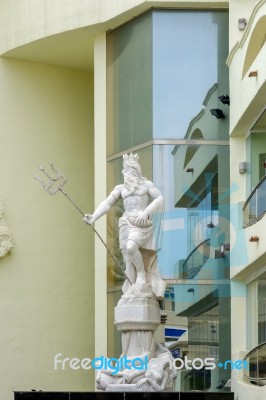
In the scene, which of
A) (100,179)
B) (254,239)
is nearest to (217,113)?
(100,179)

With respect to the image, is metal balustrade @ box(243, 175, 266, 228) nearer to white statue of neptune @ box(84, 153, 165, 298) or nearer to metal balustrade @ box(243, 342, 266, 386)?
white statue of neptune @ box(84, 153, 165, 298)

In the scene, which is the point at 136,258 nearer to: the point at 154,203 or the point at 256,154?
the point at 154,203

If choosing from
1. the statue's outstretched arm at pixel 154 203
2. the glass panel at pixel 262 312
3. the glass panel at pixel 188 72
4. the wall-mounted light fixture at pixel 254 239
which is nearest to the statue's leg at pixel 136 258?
the statue's outstretched arm at pixel 154 203

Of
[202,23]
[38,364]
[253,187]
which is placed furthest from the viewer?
[38,364]

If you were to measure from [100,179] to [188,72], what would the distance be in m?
2.92

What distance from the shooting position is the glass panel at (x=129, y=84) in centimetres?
3088

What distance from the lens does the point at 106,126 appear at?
31812 millimetres

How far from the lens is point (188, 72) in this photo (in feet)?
101

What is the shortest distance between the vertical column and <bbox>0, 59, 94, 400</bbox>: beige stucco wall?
2261 mm

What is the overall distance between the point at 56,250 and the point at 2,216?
1.51 m

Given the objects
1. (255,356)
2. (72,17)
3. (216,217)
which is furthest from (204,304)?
(72,17)

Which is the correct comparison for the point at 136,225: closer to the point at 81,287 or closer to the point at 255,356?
the point at 255,356

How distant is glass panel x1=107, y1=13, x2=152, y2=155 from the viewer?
30.9 metres

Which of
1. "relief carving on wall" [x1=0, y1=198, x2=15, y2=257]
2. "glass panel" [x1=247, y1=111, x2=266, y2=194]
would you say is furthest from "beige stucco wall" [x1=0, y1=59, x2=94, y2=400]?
"glass panel" [x1=247, y1=111, x2=266, y2=194]
